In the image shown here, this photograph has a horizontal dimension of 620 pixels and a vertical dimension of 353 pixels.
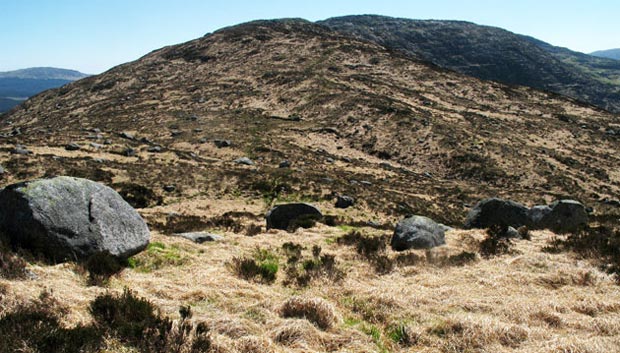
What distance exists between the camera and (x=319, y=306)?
7996mm

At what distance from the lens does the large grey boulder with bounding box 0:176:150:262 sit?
908 centimetres

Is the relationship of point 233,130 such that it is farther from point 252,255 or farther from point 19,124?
point 19,124

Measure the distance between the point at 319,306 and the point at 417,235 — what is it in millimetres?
7082

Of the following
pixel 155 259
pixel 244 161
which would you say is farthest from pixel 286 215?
pixel 244 161

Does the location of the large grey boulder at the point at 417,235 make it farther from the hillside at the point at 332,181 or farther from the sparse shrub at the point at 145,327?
the sparse shrub at the point at 145,327

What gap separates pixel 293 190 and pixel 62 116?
6838 cm

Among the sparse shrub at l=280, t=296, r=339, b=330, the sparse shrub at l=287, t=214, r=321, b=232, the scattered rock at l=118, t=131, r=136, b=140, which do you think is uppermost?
the scattered rock at l=118, t=131, r=136, b=140

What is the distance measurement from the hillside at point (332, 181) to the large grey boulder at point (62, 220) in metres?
0.72

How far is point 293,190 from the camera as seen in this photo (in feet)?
102

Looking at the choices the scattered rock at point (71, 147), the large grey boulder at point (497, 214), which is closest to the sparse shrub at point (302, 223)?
the large grey boulder at point (497, 214)

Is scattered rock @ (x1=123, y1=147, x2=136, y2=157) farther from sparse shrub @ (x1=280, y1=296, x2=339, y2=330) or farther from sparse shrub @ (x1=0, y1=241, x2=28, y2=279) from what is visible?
sparse shrub @ (x1=280, y1=296, x2=339, y2=330)

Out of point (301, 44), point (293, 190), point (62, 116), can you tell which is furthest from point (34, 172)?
point (301, 44)

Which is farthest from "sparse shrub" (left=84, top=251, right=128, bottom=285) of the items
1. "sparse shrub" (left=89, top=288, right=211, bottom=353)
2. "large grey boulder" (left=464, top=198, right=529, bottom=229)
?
"large grey boulder" (left=464, top=198, right=529, bottom=229)

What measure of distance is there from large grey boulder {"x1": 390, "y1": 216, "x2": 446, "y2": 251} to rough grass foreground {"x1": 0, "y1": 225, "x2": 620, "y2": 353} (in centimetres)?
138
